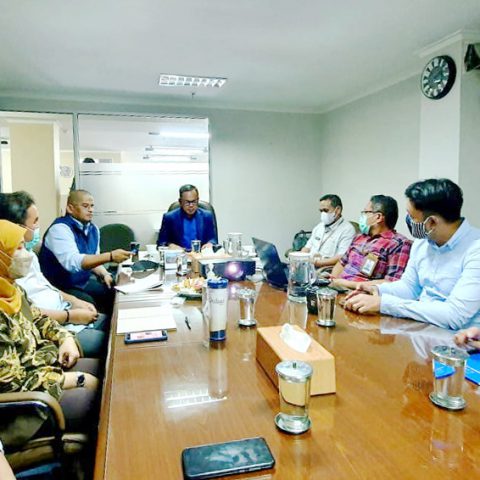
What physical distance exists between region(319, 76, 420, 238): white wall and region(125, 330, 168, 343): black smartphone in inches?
133

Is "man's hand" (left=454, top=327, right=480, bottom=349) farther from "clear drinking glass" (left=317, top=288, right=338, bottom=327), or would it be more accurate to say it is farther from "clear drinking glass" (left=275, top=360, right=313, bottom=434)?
"clear drinking glass" (left=275, top=360, right=313, bottom=434)

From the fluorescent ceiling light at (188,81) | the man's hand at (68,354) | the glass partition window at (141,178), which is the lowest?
the man's hand at (68,354)

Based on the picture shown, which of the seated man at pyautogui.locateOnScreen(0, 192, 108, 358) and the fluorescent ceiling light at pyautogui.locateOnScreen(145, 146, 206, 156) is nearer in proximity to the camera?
the seated man at pyautogui.locateOnScreen(0, 192, 108, 358)

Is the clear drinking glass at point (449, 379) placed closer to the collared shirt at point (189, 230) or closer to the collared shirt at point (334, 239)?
the collared shirt at point (334, 239)

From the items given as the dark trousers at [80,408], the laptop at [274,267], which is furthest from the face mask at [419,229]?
the dark trousers at [80,408]

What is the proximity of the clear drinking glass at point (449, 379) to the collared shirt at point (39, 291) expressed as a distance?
1.88 metres

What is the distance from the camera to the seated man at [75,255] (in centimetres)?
267

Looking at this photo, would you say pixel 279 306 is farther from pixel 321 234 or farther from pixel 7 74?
pixel 7 74

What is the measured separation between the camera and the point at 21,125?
5.97 m

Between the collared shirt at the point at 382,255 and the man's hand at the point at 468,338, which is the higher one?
the collared shirt at the point at 382,255

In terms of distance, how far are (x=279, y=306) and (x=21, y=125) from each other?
5.72 metres

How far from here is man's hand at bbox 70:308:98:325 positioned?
7.25ft

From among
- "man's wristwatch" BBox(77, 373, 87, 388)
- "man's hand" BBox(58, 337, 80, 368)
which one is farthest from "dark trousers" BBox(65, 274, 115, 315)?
"man's wristwatch" BBox(77, 373, 87, 388)

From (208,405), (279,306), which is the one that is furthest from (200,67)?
(208,405)
